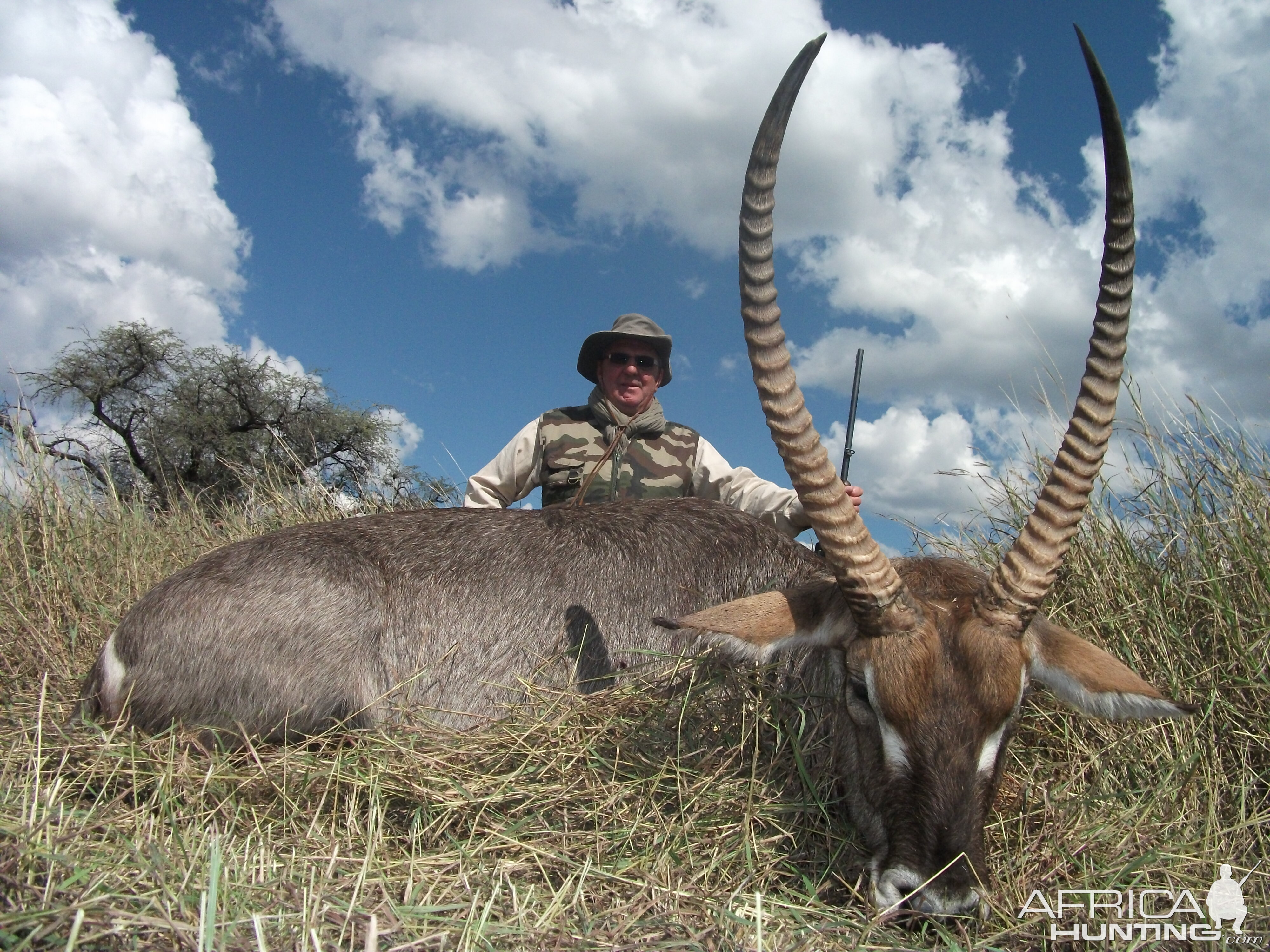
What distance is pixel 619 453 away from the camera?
251 inches

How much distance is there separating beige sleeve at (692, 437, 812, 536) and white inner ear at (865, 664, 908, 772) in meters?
1.59

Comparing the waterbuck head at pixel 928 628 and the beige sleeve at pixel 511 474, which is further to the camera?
the beige sleeve at pixel 511 474

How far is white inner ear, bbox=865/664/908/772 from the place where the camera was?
2.60 metres

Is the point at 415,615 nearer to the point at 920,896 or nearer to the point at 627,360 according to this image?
the point at 920,896

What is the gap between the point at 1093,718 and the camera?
3.53 meters

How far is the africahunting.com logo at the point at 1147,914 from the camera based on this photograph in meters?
2.60

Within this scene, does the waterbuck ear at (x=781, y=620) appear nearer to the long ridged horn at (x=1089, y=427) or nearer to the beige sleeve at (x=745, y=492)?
the long ridged horn at (x=1089, y=427)

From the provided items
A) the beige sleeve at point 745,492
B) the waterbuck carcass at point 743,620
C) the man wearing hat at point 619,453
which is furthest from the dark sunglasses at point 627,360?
the waterbuck carcass at point 743,620

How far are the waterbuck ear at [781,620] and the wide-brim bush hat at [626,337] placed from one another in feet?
13.5

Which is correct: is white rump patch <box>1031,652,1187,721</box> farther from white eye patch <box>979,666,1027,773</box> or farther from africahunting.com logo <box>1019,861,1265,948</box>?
africahunting.com logo <box>1019,861,1265,948</box>

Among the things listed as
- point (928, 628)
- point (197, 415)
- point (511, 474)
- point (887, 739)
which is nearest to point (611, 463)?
point (511, 474)

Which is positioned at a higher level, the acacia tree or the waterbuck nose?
the acacia tree

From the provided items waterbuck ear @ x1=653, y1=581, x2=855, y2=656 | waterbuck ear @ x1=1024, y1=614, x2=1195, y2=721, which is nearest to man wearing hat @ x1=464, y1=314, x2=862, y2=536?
waterbuck ear @ x1=653, y1=581, x2=855, y2=656

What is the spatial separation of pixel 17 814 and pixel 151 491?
29.7 ft
